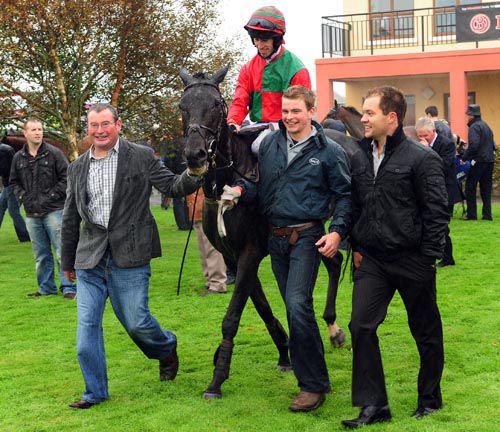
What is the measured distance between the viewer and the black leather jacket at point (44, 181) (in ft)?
35.0

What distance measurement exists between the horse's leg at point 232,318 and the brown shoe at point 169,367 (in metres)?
0.45

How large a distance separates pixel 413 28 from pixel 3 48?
1715cm

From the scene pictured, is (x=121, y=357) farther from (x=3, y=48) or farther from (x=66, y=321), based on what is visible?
(x=3, y=48)

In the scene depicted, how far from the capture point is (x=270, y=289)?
10.7 m

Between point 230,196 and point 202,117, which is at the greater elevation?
point 202,117

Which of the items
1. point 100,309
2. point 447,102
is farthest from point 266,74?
point 447,102

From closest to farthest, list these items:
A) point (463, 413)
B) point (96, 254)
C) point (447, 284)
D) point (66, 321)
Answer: point (463, 413) < point (96, 254) < point (66, 321) < point (447, 284)

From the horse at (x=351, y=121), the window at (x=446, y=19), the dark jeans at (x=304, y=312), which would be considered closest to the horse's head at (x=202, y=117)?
the dark jeans at (x=304, y=312)

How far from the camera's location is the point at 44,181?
1066 centimetres

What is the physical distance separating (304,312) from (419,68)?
21.0m

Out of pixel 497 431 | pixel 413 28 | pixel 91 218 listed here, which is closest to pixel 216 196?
pixel 91 218

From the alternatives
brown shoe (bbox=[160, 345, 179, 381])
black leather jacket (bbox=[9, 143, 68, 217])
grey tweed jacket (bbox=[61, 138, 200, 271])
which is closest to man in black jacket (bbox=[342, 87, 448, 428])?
grey tweed jacket (bbox=[61, 138, 200, 271])

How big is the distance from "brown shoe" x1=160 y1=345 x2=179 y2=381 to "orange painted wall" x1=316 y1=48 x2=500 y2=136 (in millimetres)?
19777

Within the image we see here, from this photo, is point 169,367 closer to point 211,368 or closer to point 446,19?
point 211,368
